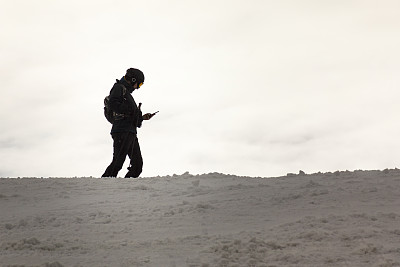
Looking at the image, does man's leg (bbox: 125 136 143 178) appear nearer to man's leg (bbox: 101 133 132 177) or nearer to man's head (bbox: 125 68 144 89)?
man's leg (bbox: 101 133 132 177)

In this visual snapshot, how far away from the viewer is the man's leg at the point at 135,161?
34.4 feet

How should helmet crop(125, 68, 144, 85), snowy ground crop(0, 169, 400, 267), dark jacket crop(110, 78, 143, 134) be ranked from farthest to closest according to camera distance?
helmet crop(125, 68, 144, 85), dark jacket crop(110, 78, 143, 134), snowy ground crop(0, 169, 400, 267)

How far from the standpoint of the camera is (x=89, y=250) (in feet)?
16.1

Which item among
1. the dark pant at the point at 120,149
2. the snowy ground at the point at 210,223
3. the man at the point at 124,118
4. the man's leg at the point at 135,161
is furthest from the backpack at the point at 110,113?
the snowy ground at the point at 210,223

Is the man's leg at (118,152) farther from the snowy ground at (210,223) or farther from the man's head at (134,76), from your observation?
the snowy ground at (210,223)

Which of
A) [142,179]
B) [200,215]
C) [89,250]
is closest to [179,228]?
[200,215]

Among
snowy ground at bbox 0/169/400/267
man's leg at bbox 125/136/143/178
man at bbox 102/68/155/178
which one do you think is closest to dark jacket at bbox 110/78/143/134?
man at bbox 102/68/155/178

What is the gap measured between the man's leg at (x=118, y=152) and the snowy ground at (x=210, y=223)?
2.06 meters

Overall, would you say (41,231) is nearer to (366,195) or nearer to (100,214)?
(100,214)

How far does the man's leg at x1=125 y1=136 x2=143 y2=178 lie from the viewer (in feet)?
34.4

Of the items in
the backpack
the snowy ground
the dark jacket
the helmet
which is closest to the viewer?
the snowy ground

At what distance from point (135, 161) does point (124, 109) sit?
1.04m

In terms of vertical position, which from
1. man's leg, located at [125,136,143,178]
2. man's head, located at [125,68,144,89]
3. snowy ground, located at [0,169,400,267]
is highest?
man's head, located at [125,68,144,89]

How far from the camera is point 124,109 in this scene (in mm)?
10117
